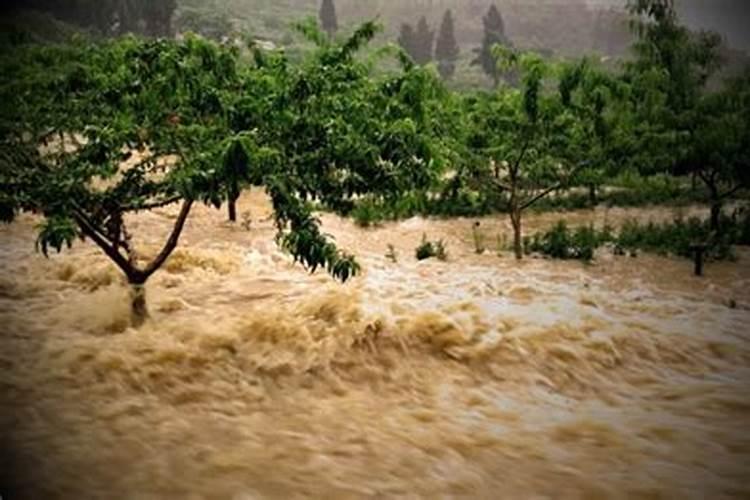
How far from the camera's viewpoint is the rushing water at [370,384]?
5.58 metres

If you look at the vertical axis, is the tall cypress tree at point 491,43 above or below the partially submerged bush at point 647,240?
above

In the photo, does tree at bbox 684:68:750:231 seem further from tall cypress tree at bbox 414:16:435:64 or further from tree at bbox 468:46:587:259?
tall cypress tree at bbox 414:16:435:64

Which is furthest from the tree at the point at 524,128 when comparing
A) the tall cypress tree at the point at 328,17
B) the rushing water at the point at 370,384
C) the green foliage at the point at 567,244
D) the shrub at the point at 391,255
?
the tall cypress tree at the point at 328,17

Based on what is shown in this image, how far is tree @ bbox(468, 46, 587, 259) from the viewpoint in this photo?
36.8 feet

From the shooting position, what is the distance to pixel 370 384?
739cm

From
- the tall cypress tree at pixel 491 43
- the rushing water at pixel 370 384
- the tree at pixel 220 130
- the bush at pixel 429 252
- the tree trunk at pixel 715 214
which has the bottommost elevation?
the rushing water at pixel 370 384

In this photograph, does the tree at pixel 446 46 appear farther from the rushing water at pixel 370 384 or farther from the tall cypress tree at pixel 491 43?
the rushing water at pixel 370 384

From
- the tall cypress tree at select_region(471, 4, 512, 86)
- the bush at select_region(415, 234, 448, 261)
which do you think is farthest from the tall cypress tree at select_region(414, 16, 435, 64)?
the bush at select_region(415, 234, 448, 261)

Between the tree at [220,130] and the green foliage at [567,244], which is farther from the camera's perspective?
the green foliage at [567,244]

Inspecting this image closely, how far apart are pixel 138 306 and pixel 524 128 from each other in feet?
25.2

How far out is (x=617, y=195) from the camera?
21.6 meters

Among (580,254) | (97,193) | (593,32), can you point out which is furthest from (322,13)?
(97,193)

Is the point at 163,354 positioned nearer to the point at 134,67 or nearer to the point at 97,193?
the point at 97,193

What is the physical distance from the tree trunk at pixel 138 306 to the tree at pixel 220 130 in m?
1.35
